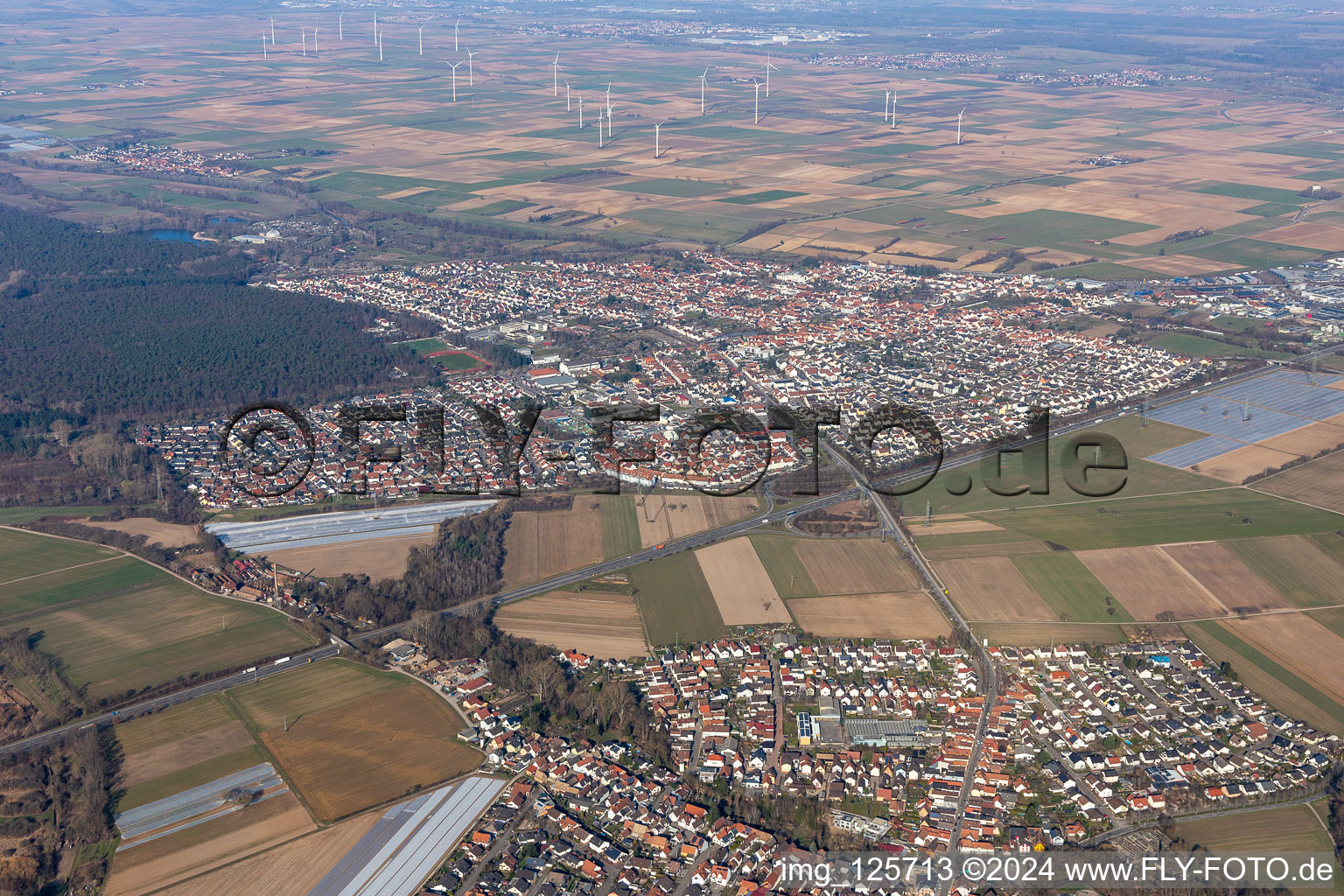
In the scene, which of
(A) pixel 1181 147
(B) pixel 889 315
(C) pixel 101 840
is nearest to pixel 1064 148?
(A) pixel 1181 147

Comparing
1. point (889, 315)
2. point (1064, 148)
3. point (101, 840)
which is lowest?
point (101, 840)

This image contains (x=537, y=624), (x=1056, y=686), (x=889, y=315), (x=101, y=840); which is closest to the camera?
(x=101, y=840)

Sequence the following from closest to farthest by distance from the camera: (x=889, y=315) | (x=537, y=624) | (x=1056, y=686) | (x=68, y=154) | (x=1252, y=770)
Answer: (x=1252, y=770) < (x=1056, y=686) < (x=537, y=624) < (x=889, y=315) < (x=68, y=154)

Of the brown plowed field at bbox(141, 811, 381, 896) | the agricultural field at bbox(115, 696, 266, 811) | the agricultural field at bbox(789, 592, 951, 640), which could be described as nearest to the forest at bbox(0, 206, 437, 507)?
the agricultural field at bbox(115, 696, 266, 811)

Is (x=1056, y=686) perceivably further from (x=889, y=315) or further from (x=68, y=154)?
(x=68, y=154)

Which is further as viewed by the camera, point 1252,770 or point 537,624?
point 537,624

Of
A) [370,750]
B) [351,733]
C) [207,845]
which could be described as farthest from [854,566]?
[207,845]

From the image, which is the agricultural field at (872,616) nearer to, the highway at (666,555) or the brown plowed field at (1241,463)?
the highway at (666,555)

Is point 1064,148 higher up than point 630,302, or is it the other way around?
point 1064,148

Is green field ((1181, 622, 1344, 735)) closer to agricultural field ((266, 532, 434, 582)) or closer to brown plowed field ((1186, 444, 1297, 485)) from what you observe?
brown plowed field ((1186, 444, 1297, 485))
